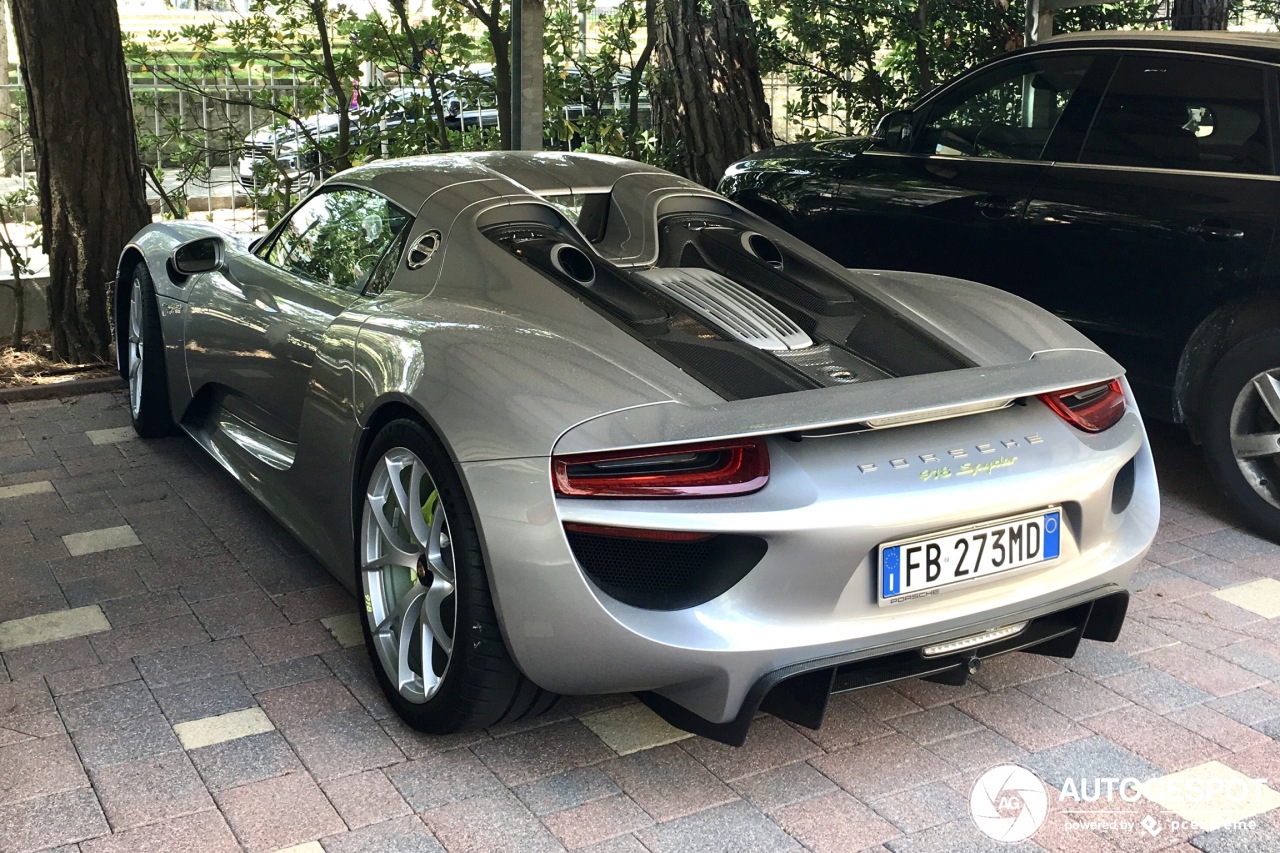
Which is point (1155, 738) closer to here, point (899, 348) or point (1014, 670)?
point (1014, 670)

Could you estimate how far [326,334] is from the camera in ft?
11.2

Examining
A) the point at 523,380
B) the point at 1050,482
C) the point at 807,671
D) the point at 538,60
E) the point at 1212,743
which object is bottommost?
the point at 1212,743

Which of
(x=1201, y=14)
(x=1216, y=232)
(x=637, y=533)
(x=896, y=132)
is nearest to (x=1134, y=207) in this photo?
(x=1216, y=232)

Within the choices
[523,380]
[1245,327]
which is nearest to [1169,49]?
[1245,327]

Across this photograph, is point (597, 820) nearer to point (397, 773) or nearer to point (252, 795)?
point (397, 773)

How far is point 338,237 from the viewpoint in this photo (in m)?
3.88

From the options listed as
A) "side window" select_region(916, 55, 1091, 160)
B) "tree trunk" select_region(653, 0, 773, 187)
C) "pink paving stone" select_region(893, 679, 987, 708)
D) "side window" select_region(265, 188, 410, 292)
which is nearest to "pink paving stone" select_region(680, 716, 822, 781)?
"pink paving stone" select_region(893, 679, 987, 708)

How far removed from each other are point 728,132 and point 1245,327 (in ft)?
14.6

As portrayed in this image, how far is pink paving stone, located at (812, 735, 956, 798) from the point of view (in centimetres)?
281

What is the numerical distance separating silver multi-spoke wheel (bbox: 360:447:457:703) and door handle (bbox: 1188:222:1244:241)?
2.99m

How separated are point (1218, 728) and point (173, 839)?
2363mm

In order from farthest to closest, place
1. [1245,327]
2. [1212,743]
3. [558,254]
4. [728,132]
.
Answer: [728,132]
[1245,327]
[558,254]
[1212,743]

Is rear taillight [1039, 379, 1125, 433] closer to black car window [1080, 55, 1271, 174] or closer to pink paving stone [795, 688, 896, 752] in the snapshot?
pink paving stone [795, 688, 896, 752]

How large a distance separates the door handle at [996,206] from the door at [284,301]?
101 inches
